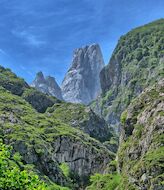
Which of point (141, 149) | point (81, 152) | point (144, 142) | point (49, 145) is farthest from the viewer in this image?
point (81, 152)

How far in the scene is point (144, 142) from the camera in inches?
3187

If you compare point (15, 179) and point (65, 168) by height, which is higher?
point (65, 168)

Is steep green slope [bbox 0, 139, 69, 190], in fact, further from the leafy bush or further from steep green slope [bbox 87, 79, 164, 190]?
the leafy bush

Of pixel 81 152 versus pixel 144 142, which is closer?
pixel 144 142

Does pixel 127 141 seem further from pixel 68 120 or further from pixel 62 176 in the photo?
pixel 68 120

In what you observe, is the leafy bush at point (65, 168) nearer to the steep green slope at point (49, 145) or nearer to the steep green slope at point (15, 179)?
the steep green slope at point (49, 145)

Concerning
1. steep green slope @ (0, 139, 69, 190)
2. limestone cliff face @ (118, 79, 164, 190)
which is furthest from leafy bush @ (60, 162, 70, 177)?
steep green slope @ (0, 139, 69, 190)

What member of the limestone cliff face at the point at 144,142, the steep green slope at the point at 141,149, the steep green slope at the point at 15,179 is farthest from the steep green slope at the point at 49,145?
the steep green slope at the point at 15,179

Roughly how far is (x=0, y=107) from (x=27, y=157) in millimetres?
36278

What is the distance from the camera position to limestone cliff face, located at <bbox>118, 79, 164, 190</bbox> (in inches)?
2717

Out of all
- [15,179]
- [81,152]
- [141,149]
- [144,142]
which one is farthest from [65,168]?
[15,179]

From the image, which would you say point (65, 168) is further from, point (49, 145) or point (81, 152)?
point (81, 152)

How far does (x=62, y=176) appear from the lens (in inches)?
4574

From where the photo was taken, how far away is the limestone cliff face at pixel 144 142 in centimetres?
6900
